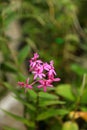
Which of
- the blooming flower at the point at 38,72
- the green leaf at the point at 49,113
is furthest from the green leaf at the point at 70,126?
the blooming flower at the point at 38,72

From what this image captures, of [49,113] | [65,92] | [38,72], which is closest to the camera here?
[38,72]

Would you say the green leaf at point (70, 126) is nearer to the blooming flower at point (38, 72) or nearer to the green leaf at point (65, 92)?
the green leaf at point (65, 92)

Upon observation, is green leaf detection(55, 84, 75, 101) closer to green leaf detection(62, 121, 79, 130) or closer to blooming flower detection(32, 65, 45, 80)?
green leaf detection(62, 121, 79, 130)

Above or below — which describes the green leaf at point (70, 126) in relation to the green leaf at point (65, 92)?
below

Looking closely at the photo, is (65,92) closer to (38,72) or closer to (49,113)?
(49,113)

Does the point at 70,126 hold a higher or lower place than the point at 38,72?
lower

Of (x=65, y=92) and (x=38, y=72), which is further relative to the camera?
(x=65, y=92)

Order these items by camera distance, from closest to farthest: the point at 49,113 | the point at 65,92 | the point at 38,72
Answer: the point at 38,72 → the point at 49,113 → the point at 65,92

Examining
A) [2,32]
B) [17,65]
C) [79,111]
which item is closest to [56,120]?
[79,111]

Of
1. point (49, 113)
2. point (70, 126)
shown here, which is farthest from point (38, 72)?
point (70, 126)

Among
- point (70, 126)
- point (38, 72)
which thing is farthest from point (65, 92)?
point (38, 72)

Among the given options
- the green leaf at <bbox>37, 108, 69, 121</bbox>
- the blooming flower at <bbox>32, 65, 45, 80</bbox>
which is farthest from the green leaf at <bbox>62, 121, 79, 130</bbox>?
the blooming flower at <bbox>32, 65, 45, 80</bbox>
